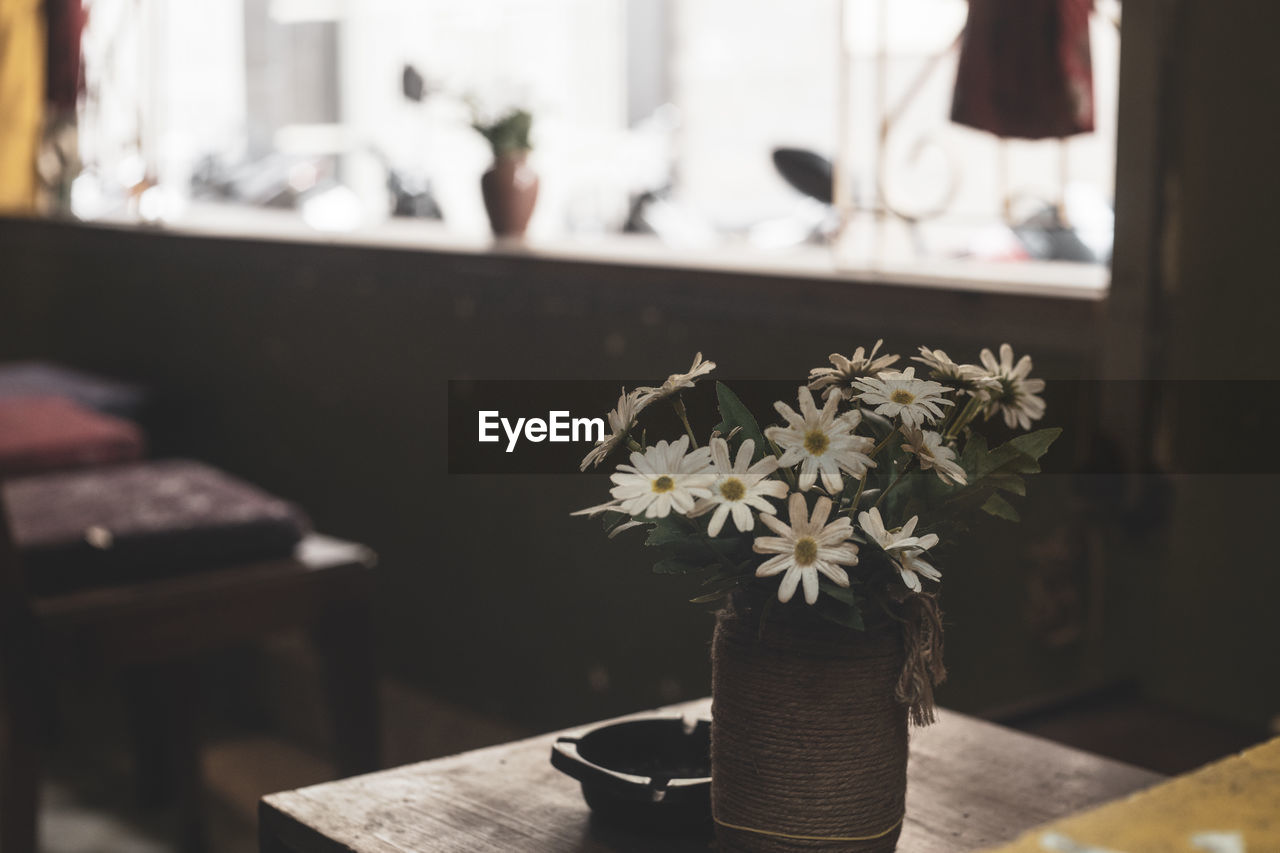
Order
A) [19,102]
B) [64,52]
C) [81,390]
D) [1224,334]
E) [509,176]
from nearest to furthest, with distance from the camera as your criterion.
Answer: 1. [1224,334]
2. [509,176]
3. [81,390]
4. [64,52]
5. [19,102]

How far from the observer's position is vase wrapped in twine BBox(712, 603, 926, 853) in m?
0.97

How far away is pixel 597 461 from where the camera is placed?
105 centimetres

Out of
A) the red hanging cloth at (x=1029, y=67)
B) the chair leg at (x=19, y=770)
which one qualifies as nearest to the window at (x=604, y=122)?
the red hanging cloth at (x=1029, y=67)

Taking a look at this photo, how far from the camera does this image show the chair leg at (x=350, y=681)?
2.31m

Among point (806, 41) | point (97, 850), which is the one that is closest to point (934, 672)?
point (97, 850)

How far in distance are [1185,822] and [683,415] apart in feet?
1.36

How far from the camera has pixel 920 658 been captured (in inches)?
39.4

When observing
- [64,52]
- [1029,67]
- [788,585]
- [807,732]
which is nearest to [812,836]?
[807,732]

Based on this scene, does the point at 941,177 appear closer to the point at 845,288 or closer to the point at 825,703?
the point at 845,288

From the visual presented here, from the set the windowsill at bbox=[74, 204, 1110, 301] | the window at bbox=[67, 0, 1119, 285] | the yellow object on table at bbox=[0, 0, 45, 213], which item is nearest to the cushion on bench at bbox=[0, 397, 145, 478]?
the windowsill at bbox=[74, 204, 1110, 301]

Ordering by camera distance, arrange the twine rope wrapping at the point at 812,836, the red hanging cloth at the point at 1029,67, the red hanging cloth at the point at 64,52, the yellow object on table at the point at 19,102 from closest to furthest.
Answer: the twine rope wrapping at the point at 812,836 < the red hanging cloth at the point at 1029,67 < the red hanging cloth at the point at 64,52 < the yellow object on table at the point at 19,102

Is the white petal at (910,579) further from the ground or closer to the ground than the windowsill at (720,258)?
closer to the ground

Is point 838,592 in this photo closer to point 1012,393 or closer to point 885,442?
point 885,442

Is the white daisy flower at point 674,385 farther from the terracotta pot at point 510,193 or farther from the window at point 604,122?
the terracotta pot at point 510,193
